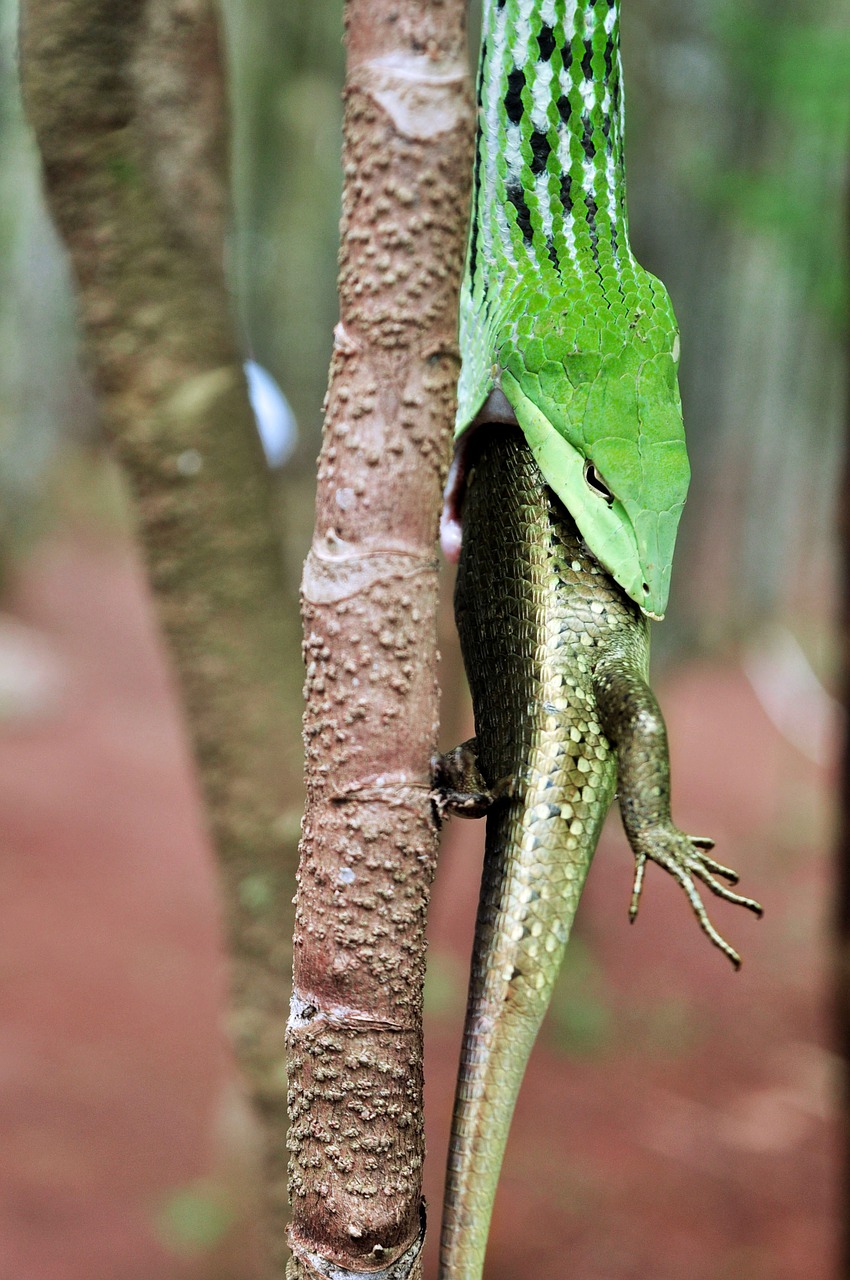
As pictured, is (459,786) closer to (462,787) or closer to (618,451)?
(462,787)

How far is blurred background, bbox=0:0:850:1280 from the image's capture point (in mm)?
4773

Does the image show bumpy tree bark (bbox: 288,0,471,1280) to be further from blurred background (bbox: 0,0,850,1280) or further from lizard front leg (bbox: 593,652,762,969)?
blurred background (bbox: 0,0,850,1280)

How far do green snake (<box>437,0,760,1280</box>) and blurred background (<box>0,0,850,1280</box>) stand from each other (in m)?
1.57

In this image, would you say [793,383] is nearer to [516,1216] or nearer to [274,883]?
[516,1216]

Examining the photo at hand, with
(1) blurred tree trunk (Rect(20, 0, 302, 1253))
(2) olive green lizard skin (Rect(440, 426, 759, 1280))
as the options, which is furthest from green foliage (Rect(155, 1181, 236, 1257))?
(2) olive green lizard skin (Rect(440, 426, 759, 1280))

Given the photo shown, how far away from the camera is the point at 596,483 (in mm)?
1200

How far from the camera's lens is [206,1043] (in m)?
5.72

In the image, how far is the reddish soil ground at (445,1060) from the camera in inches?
182

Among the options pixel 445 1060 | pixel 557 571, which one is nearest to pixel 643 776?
pixel 557 571

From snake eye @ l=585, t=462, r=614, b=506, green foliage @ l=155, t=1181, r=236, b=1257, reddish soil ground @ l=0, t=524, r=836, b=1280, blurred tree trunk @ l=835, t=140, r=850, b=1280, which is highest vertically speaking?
snake eye @ l=585, t=462, r=614, b=506

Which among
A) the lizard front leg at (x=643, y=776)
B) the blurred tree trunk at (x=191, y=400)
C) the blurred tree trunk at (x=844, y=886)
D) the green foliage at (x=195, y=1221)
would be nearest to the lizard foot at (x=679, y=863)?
the lizard front leg at (x=643, y=776)

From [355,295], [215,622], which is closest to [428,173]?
[355,295]

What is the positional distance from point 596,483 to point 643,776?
11.5 inches

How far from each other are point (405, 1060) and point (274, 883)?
5.66 ft
